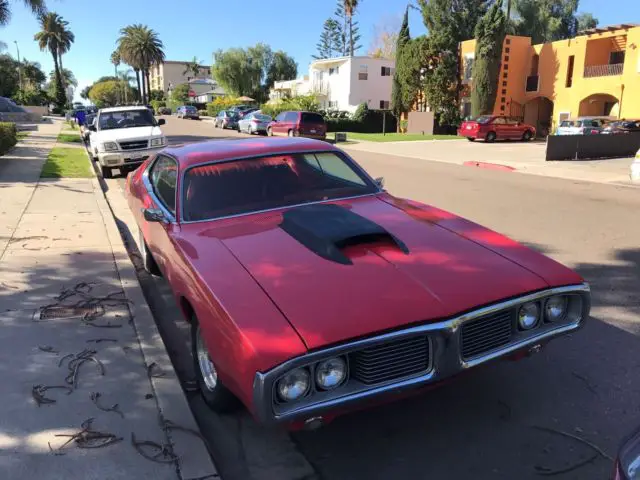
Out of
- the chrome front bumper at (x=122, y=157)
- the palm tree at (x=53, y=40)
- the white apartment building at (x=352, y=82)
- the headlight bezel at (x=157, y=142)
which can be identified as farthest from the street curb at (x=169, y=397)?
the palm tree at (x=53, y=40)

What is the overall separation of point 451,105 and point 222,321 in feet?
126

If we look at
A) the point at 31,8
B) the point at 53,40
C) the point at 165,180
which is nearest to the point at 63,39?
the point at 53,40

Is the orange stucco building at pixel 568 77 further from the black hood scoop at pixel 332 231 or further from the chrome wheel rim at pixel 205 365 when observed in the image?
the chrome wheel rim at pixel 205 365

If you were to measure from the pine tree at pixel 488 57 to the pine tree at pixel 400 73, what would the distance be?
6705 millimetres

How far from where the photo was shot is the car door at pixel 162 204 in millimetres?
4035

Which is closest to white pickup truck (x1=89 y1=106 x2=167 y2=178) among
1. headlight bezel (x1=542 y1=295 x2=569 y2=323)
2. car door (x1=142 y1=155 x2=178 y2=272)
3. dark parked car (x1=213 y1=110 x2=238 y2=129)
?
car door (x1=142 y1=155 x2=178 y2=272)

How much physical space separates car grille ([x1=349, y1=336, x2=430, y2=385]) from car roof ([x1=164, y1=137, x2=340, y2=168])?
2.38m

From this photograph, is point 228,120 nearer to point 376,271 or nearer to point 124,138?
point 124,138

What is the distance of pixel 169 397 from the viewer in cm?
337

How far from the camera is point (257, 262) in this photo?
3.09 metres

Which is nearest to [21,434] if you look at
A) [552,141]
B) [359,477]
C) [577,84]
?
[359,477]

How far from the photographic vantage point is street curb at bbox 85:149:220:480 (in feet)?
9.04

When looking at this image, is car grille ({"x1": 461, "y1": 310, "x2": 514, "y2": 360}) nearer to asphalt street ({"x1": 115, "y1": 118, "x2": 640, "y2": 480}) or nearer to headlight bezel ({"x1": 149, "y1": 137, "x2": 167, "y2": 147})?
asphalt street ({"x1": 115, "y1": 118, "x2": 640, "y2": 480})

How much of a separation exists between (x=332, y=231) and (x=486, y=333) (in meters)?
1.10
